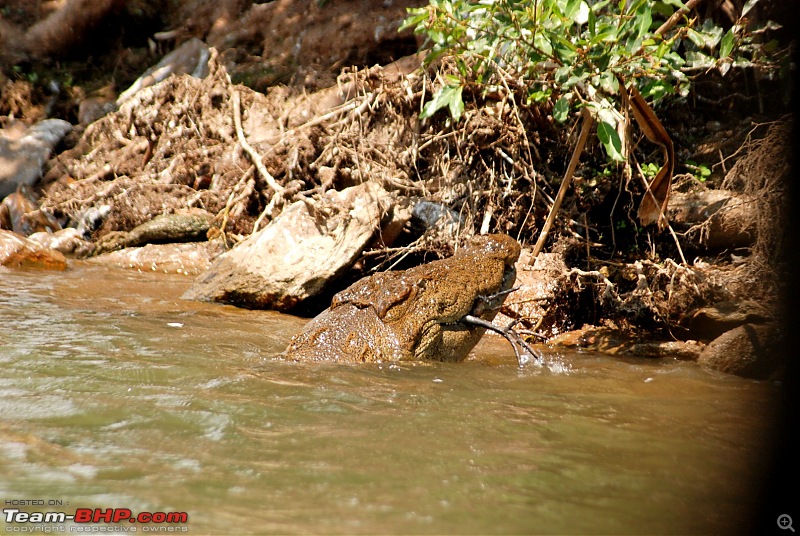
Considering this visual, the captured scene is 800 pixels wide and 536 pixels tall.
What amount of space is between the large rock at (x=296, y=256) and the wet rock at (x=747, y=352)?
288 cm

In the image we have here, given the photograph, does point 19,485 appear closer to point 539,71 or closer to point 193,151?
point 539,71

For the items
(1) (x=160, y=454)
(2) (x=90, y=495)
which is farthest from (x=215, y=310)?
(2) (x=90, y=495)

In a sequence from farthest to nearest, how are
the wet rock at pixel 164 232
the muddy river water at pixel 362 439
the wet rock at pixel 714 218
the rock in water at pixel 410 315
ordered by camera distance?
the wet rock at pixel 164 232
the wet rock at pixel 714 218
the rock in water at pixel 410 315
the muddy river water at pixel 362 439

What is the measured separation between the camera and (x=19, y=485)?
1.84 meters

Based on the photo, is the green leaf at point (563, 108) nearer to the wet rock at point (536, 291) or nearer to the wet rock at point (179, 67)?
the wet rock at point (536, 291)

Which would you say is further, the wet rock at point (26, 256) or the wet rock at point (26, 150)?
the wet rock at point (26, 150)

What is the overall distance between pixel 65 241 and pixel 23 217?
1.00m

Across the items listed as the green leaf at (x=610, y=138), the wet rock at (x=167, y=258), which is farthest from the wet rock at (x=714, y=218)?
the wet rock at (x=167, y=258)

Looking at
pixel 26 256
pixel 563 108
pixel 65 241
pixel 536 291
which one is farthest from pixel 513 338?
pixel 65 241

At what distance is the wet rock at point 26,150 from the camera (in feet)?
29.4

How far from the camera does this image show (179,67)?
32.8 ft

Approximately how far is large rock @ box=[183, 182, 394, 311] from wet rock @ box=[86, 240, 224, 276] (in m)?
1.29

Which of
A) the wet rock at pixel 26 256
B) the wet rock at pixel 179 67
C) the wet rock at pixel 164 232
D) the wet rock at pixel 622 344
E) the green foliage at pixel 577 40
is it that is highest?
the wet rock at pixel 179 67

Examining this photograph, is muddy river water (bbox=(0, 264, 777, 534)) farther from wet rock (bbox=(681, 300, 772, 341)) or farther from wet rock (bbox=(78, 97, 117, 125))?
wet rock (bbox=(78, 97, 117, 125))
